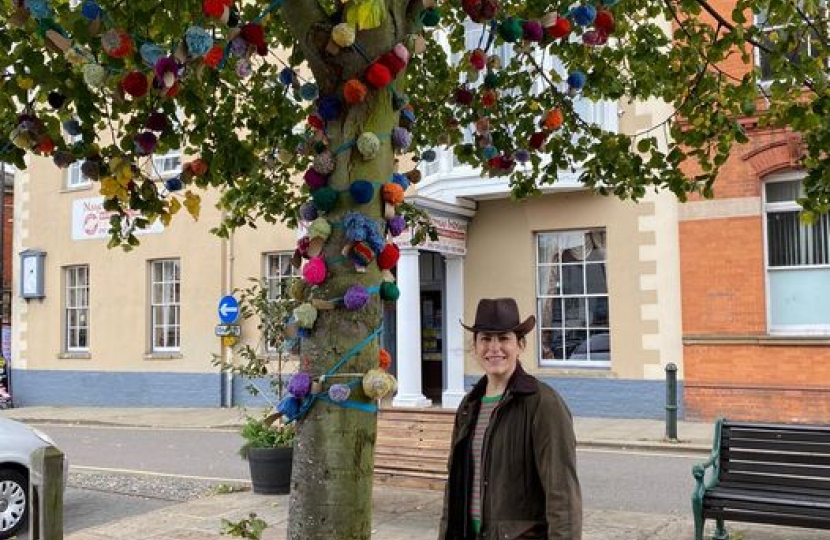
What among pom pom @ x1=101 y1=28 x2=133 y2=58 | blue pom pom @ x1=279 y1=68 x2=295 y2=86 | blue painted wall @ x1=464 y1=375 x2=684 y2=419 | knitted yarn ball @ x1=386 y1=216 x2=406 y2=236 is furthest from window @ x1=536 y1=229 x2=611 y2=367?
pom pom @ x1=101 y1=28 x2=133 y2=58

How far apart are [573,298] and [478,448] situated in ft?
40.6

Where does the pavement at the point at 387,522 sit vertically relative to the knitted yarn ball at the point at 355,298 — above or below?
below

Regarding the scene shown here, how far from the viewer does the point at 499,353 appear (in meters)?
3.44

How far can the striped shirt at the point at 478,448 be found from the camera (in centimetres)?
341

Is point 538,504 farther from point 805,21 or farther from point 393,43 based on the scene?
point 805,21

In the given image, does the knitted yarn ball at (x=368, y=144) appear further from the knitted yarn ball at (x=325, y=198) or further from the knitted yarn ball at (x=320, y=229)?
the knitted yarn ball at (x=320, y=229)

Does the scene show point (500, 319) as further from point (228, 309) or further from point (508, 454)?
point (228, 309)

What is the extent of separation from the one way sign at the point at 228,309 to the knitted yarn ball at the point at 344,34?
15227 millimetres

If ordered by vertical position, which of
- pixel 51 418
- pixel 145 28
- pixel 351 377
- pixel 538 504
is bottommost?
pixel 51 418

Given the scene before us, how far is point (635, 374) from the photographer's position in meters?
14.6

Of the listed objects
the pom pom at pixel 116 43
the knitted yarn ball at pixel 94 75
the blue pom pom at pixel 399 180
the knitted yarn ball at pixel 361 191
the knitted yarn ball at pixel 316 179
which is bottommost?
the knitted yarn ball at pixel 361 191

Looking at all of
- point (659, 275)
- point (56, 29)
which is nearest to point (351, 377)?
point (56, 29)

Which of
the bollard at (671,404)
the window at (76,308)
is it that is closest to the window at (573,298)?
the bollard at (671,404)

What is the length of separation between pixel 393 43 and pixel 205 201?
16.9 metres
